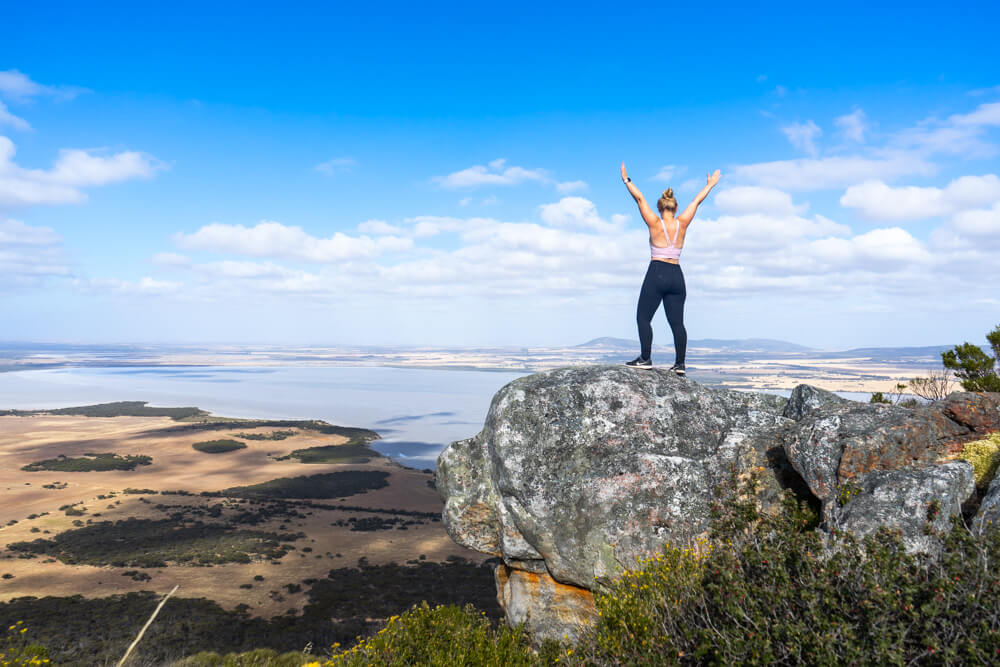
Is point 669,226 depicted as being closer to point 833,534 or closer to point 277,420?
point 833,534

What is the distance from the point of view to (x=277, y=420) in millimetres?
114562

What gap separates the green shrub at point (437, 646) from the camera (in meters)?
8.49

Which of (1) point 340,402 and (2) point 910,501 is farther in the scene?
(1) point 340,402

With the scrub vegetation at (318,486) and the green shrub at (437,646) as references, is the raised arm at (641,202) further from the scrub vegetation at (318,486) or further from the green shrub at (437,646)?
the scrub vegetation at (318,486)

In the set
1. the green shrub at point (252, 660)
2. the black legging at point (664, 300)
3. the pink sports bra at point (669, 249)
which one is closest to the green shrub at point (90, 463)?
the green shrub at point (252, 660)

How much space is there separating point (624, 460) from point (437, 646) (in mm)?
4528

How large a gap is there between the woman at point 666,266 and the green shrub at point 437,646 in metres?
5.44

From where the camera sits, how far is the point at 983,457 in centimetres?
731

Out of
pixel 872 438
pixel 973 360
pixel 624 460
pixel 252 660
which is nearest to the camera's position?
pixel 872 438

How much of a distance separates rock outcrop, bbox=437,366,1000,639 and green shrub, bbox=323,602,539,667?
0.79 meters

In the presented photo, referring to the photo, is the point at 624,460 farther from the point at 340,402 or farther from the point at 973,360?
the point at 340,402


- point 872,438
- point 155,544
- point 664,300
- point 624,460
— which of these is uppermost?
point 664,300

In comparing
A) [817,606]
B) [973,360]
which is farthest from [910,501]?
[973,360]

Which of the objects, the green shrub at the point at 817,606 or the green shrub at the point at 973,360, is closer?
the green shrub at the point at 817,606
